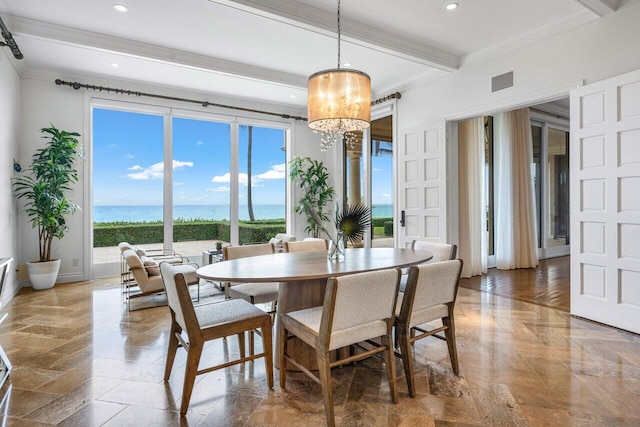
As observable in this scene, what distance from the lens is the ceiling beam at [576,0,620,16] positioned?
311 centimetres

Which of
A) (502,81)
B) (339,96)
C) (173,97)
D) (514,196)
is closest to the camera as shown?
(339,96)

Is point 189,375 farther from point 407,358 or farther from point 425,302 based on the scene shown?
point 425,302

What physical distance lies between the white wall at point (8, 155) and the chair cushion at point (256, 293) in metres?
2.84

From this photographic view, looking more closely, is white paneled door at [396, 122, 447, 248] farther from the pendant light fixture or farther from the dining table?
the pendant light fixture

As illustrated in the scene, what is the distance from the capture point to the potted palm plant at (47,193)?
4551 millimetres

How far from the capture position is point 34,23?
3.71 m

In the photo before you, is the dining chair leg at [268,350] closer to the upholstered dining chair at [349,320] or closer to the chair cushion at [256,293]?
the upholstered dining chair at [349,320]

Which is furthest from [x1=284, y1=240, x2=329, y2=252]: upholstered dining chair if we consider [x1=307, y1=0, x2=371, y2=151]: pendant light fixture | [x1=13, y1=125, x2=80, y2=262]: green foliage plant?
[x1=13, y1=125, x2=80, y2=262]: green foliage plant

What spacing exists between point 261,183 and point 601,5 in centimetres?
539

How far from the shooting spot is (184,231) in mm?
6176

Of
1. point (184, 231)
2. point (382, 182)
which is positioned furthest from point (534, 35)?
point (184, 231)

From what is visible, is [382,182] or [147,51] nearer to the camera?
[147,51]

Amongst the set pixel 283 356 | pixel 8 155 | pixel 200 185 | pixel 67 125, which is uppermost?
pixel 67 125

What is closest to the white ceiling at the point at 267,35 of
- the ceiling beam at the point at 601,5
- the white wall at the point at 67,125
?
the ceiling beam at the point at 601,5
